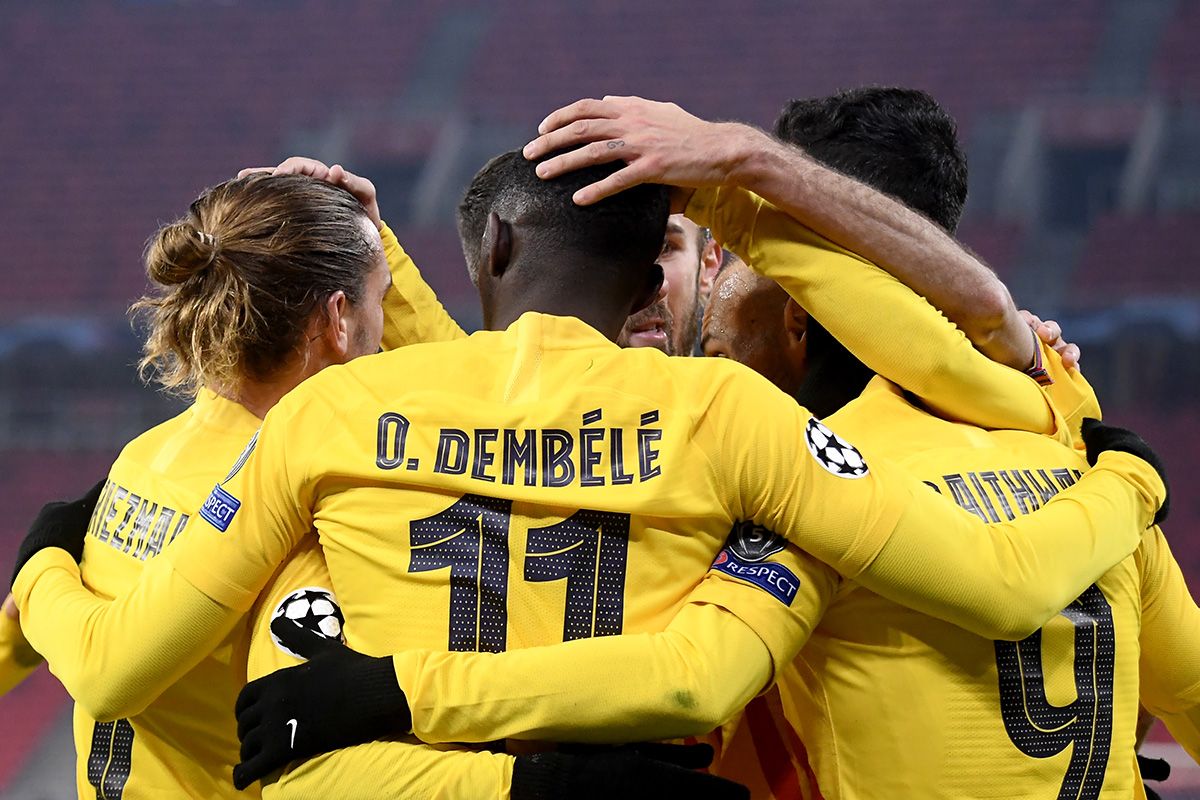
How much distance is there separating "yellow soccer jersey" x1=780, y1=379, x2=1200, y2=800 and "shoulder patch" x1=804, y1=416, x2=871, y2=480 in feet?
0.77

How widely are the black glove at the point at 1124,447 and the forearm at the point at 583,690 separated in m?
0.77

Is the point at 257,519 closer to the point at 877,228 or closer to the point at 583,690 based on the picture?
the point at 583,690

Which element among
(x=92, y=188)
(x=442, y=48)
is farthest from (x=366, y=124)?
(x=92, y=188)

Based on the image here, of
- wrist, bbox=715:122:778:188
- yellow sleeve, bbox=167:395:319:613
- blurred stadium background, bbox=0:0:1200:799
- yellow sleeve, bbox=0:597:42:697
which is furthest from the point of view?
blurred stadium background, bbox=0:0:1200:799

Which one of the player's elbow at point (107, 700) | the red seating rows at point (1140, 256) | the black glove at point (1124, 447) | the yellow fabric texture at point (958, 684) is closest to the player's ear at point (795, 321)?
the yellow fabric texture at point (958, 684)

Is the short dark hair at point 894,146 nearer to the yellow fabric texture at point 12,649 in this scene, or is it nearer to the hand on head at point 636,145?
the hand on head at point 636,145

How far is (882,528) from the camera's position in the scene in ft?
4.99

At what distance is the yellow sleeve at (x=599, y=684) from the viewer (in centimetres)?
146

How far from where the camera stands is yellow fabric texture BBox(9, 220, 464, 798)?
187cm

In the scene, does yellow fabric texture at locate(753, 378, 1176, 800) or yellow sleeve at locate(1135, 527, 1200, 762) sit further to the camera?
yellow sleeve at locate(1135, 527, 1200, 762)

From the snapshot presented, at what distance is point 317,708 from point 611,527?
0.40 m

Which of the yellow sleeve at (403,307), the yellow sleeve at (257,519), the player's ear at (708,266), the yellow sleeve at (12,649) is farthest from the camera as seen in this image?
the player's ear at (708,266)

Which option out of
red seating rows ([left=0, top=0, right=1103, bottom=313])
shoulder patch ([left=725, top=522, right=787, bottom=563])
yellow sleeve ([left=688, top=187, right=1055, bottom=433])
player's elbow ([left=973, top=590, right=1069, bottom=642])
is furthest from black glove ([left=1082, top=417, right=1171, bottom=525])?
red seating rows ([left=0, top=0, right=1103, bottom=313])

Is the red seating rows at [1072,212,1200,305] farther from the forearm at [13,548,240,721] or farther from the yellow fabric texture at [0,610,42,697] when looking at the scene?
the forearm at [13,548,240,721]
